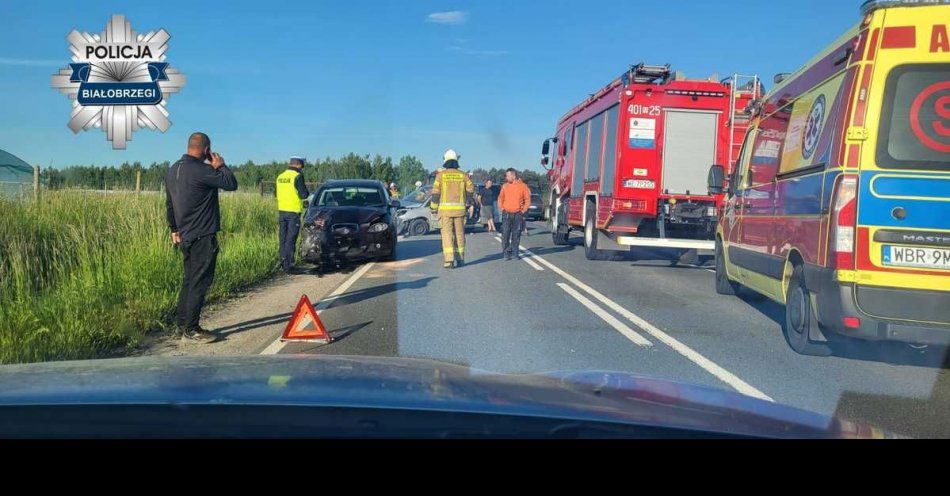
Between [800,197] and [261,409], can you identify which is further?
[800,197]

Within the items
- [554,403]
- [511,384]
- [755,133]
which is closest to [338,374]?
[511,384]

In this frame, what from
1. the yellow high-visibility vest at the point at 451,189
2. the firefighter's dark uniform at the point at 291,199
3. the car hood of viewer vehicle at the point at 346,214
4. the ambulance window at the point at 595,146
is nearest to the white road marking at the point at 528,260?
the yellow high-visibility vest at the point at 451,189

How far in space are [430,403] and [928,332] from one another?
440 centimetres

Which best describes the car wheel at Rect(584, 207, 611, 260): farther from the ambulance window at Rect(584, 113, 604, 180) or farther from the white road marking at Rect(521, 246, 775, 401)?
the white road marking at Rect(521, 246, 775, 401)

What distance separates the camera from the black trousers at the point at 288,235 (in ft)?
42.0

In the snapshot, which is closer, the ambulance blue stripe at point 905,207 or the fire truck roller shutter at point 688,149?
the ambulance blue stripe at point 905,207

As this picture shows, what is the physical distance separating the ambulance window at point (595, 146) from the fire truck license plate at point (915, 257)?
31.6 ft

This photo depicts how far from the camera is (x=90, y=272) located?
349 inches

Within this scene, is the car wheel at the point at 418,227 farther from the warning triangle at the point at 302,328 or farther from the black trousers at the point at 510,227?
the warning triangle at the point at 302,328

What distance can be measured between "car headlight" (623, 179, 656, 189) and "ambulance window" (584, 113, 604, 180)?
1339 millimetres

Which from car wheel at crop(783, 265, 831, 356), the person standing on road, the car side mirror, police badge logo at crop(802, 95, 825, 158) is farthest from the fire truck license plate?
the person standing on road

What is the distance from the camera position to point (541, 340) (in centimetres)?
732

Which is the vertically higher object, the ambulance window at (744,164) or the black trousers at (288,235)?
the ambulance window at (744,164)

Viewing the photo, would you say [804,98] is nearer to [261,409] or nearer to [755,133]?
[755,133]
